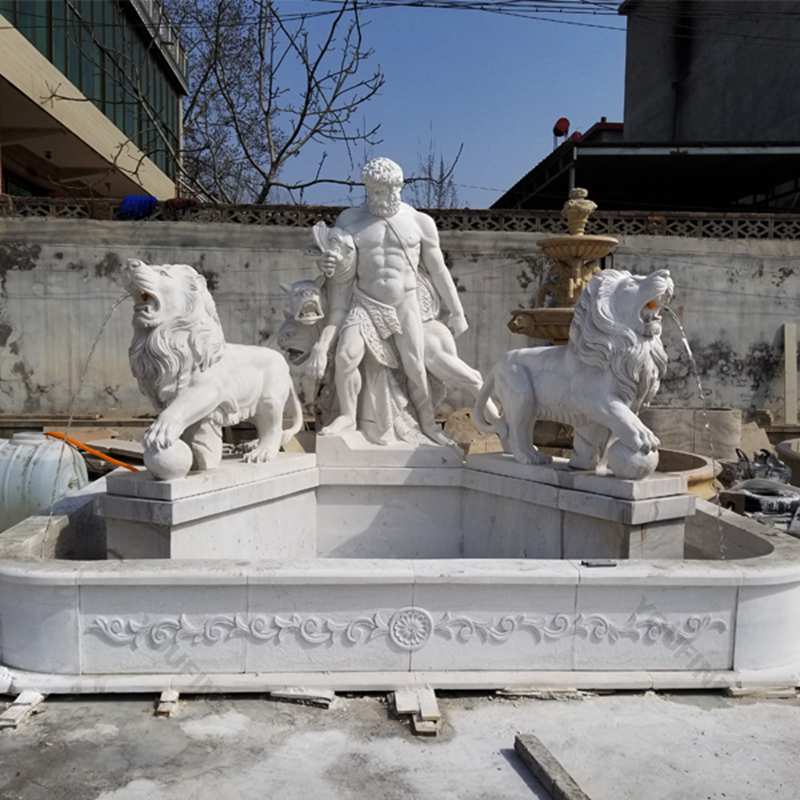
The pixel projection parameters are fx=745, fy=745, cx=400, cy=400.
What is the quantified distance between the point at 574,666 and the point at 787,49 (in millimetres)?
15194

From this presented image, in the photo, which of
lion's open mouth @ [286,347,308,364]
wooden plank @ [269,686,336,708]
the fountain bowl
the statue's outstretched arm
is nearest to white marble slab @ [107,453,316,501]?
lion's open mouth @ [286,347,308,364]

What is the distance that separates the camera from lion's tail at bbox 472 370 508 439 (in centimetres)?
432

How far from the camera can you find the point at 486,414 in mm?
4438

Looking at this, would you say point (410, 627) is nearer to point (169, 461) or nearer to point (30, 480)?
point (169, 461)

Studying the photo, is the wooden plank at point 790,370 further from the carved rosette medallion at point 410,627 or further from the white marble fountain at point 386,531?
the carved rosette medallion at point 410,627

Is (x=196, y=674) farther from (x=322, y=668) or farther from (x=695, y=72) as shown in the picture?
(x=695, y=72)

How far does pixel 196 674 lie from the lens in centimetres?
290

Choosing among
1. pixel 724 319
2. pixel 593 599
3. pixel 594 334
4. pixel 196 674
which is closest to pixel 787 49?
pixel 724 319

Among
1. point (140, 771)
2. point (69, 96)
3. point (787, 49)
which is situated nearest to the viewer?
point (140, 771)

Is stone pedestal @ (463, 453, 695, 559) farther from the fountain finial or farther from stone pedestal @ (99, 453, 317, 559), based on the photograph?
the fountain finial

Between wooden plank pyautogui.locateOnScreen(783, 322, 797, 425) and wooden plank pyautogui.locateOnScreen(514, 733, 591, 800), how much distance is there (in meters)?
10.1

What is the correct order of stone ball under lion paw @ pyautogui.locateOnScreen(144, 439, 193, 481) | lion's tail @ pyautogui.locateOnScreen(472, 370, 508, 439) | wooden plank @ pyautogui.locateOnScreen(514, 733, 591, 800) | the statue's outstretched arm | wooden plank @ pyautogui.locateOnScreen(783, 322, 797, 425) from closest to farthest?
wooden plank @ pyautogui.locateOnScreen(514, 733, 591, 800) < stone ball under lion paw @ pyautogui.locateOnScreen(144, 439, 193, 481) < lion's tail @ pyautogui.locateOnScreen(472, 370, 508, 439) < the statue's outstretched arm < wooden plank @ pyautogui.locateOnScreen(783, 322, 797, 425)

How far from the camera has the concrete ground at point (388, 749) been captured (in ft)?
7.65

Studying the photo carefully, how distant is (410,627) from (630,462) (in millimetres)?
1256
